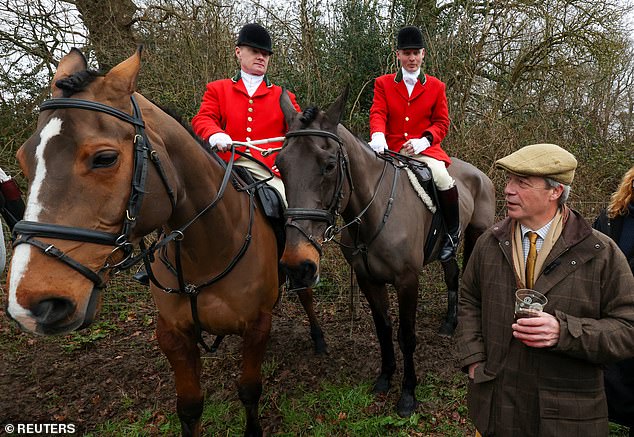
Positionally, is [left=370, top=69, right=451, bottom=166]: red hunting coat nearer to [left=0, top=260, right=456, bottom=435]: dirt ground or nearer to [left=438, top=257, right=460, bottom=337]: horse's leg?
[left=438, top=257, right=460, bottom=337]: horse's leg

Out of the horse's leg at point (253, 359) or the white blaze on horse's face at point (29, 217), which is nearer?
the white blaze on horse's face at point (29, 217)

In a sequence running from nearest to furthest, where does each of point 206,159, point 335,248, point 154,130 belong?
point 154,130
point 206,159
point 335,248

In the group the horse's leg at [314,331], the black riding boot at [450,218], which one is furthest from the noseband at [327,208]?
the horse's leg at [314,331]

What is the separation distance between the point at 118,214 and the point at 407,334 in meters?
2.57

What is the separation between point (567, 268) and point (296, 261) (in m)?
1.30

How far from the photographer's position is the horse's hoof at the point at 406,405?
3.29 meters

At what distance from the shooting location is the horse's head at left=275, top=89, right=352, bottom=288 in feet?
7.65

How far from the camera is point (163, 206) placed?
5.67 ft

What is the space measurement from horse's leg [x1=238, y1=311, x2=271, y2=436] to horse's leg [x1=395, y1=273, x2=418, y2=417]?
47.4 inches

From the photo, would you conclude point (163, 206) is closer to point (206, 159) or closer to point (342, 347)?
point (206, 159)

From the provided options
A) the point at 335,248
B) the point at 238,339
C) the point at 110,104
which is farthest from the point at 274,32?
the point at 110,104

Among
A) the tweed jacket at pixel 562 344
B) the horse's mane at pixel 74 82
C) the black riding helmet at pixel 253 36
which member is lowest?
the tweed jacket at pixel 562 344

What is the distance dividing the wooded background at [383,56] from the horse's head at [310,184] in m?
4.76

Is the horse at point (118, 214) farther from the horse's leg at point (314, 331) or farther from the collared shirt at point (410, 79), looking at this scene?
the collared shirt at point (410, 79)
